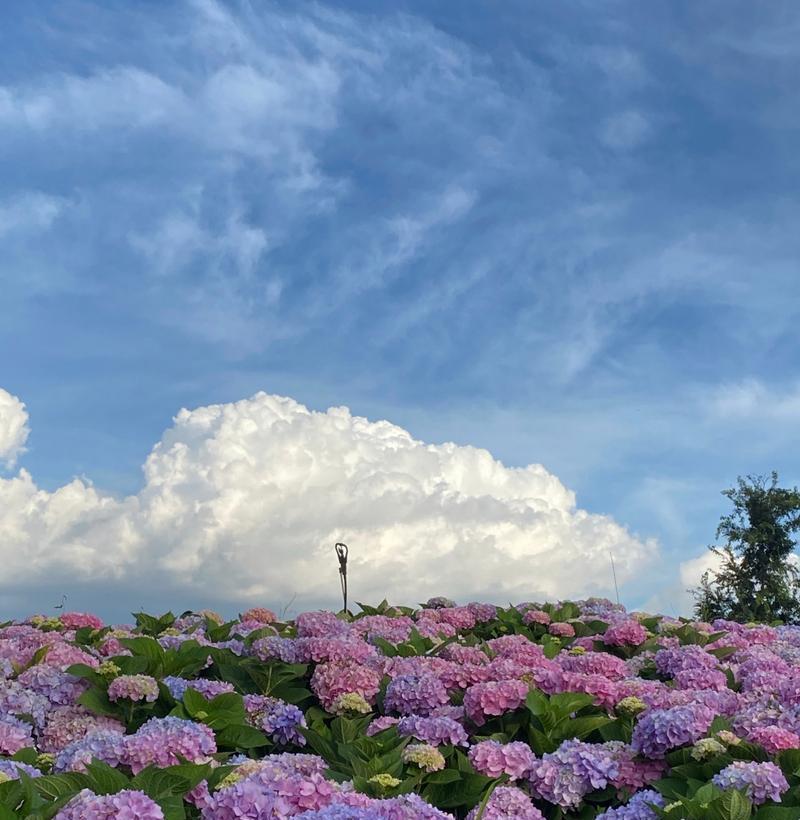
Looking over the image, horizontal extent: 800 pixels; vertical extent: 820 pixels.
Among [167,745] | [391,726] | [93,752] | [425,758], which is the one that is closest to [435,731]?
[391,726]

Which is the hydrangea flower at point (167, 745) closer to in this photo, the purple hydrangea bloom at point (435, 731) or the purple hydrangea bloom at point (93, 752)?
the purple hydrangea bloom at point (93, 752)

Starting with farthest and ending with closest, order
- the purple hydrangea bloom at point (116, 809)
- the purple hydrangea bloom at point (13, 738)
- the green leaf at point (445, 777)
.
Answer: the purple hydrangea bloom at point (13, 738) < the green leaf at point (445, 777) < the purple hydrangea bloom at point (116, 809)

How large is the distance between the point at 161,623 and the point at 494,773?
5.46 meters

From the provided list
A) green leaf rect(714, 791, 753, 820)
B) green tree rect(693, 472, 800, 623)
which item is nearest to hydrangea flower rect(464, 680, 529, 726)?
green leaf rect(714, 791, 753, 820)

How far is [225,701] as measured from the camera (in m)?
6.19

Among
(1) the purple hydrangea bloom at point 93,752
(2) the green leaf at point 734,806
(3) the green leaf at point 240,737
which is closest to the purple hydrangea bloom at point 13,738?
(1) the purple hydrangea bloom at point 93,752

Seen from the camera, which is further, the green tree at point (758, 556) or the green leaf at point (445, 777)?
the green tree at point (758, 556)

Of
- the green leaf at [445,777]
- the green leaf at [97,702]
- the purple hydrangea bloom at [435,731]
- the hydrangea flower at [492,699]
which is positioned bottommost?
the green leaf at [445,777]

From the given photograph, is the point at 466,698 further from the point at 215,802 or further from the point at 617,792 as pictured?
the point at 215,802

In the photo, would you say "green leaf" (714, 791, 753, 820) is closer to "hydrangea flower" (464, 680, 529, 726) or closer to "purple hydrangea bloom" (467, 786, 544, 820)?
"purple hydrangea bloom" (467, 786, 544, 820)

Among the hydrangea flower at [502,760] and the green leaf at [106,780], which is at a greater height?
the green leaf at [106,780]

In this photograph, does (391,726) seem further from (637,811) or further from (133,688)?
(133,688)

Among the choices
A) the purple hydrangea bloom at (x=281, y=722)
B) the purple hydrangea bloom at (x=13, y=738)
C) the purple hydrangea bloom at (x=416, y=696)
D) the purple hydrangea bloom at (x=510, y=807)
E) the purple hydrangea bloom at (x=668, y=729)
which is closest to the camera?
the purple hydrangea bloom at (x=510, y=807)

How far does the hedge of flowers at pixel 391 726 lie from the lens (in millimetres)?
4512
